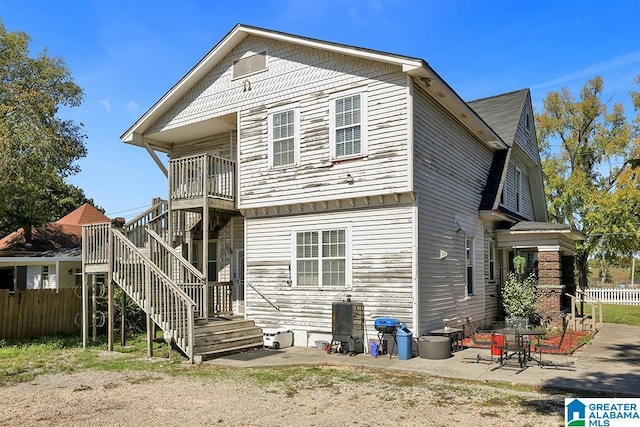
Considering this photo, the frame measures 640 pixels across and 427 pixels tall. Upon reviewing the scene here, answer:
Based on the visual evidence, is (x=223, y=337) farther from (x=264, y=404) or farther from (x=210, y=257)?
(x=264, y=404)

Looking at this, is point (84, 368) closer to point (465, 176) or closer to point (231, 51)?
point (231, 51)

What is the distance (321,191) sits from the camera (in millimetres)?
12938

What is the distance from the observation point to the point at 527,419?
6.80m

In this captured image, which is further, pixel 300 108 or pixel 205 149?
pixel 205 149

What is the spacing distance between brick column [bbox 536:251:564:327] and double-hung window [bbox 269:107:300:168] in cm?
877

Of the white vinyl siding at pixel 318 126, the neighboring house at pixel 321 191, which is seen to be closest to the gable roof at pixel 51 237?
the neighboring house at pixel 321 191

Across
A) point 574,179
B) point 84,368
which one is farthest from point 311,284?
point 574,179

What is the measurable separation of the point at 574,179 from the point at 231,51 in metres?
28.1

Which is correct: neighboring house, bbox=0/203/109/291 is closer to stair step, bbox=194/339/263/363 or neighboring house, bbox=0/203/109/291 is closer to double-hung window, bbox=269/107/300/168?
stair step, bbox=194/339/263/363

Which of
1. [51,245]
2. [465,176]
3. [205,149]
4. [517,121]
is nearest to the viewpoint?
[465,176]

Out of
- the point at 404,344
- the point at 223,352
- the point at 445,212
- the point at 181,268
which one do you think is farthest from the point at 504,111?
the point at 223,352

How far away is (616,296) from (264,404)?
106ft

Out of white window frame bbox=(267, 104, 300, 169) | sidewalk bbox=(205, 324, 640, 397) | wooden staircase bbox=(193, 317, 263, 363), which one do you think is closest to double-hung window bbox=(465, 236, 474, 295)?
sidewalk bbox=(205, 324, 640, 397)

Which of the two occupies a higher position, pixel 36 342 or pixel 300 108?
pixel 300 108
